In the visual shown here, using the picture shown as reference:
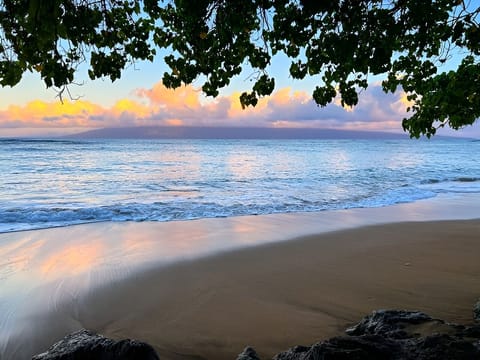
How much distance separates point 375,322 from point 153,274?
3500 millimetres

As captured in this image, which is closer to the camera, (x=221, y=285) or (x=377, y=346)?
(x=377, y=346)

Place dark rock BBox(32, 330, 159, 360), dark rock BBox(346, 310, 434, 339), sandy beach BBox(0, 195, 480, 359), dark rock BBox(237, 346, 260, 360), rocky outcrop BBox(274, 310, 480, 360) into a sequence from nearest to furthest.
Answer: rocky outcrop BBox(274, 310, 480, 360)
dark rock BBox(32, 330, 159, 360)
dark rock BBox(237, 346, 260, 360)
dark rock BBox(346, 310, 434, 339)
sandy beach BBox(0, 195, 480, 359)

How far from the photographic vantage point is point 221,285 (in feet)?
18.1

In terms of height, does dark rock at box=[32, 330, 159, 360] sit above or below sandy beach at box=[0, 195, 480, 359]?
above

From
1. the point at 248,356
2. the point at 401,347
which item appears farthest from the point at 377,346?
the point at 248,356

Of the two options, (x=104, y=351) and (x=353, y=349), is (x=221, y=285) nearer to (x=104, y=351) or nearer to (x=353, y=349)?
(x=104, y=351)

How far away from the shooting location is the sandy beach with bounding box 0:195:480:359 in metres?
4.09

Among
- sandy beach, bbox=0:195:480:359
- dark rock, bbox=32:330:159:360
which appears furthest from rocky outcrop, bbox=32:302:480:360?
sandy beach, bbox=0:195:480:359

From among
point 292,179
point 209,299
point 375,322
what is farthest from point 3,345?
point 292,179

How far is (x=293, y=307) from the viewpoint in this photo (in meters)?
4.70

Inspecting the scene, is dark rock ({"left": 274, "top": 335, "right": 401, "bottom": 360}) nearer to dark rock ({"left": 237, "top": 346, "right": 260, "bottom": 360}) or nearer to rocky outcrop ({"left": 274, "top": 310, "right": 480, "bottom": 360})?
rocky outcrop ({"left": 274, "top": 310, "right": 480, "bottom": 360})

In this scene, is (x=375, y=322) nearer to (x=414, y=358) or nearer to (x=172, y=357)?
(x=414, y=358)

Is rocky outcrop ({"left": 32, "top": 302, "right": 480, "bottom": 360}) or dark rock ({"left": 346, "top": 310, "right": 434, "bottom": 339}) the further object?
dark rock ({"left": 346, "top": 310, "right": 434, "bottom": 339})

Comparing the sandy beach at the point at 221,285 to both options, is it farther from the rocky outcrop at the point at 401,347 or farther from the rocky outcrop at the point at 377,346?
the rocky outcrop at the point at 401,347
